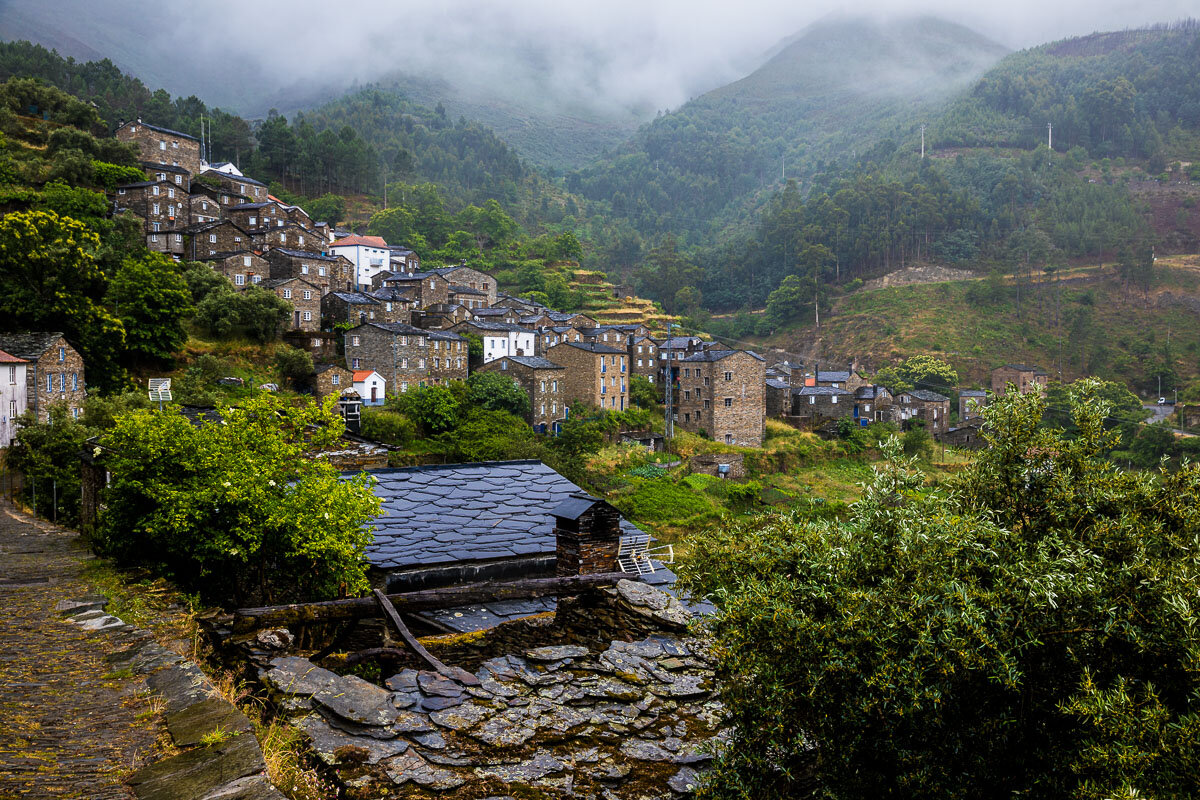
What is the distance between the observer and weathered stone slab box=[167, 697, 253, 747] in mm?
4520

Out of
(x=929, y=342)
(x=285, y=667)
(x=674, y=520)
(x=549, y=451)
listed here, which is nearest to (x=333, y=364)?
(x=549, y=451)

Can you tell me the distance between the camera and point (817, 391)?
68.8 metres

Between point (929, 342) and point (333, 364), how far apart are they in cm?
7286

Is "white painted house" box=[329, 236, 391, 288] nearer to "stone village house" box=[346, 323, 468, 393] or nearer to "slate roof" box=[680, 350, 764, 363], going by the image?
"stone village house" box=[346, 323, 468, 393]

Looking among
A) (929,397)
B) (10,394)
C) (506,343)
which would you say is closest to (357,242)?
Result: (506,343)

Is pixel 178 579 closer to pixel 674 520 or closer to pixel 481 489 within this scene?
pixel 481 489

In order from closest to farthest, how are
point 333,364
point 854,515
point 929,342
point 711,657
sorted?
point 854,515
point 711,657
point 333,364
point 929,342

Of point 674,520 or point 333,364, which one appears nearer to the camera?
point 674,520

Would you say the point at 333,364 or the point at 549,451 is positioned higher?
the point at 333,364

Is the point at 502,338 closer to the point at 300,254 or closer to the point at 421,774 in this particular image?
the point at 300,254

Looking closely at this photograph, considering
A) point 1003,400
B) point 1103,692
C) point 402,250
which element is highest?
point 402,250

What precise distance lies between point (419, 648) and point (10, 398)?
1417 inches

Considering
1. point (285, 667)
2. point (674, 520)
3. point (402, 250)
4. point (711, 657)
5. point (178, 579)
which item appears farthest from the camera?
point (402, 250)

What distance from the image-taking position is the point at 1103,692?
3.65 meters
